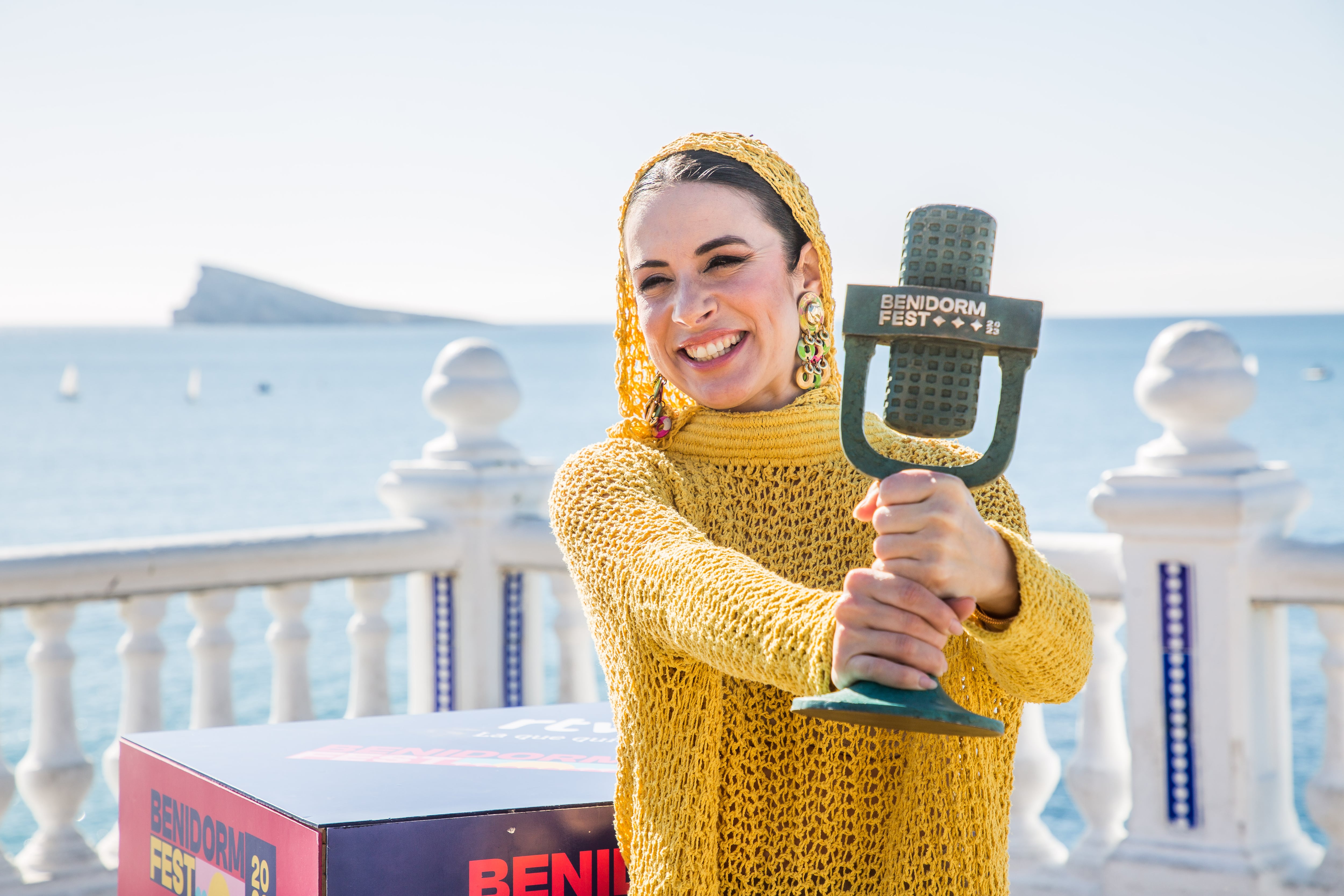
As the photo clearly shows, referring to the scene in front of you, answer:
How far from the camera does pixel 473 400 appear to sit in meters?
3.81

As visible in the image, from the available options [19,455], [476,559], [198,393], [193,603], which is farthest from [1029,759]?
[198,393]

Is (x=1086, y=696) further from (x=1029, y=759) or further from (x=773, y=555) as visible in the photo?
(x=773, y=555)

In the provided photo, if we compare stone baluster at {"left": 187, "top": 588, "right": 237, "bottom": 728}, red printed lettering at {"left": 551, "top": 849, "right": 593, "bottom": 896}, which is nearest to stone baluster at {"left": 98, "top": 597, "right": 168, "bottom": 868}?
stone baluster at {"left": 187, "top": 588, "right": 237, "bottom": 728}

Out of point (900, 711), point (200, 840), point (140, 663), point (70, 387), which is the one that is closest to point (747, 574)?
point (900, 711)

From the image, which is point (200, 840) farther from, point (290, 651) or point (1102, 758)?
point (1102, 758)

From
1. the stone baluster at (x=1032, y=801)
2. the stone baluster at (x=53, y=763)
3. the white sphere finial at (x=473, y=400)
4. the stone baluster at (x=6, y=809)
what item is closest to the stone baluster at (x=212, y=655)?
the stone baluster at (x=53, y=763)

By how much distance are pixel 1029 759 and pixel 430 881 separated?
2.01 metres

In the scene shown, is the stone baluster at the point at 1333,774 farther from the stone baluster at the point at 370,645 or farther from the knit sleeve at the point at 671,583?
the stone baluster at the point at 370,645

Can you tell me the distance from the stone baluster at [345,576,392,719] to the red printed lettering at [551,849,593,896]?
2.13 metres

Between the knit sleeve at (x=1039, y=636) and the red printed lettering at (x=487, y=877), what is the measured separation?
0.61m

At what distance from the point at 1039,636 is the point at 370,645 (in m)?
2.75

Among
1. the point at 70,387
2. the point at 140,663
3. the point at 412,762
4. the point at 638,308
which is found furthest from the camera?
the point at 70,387

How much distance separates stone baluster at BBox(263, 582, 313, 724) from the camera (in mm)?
3502

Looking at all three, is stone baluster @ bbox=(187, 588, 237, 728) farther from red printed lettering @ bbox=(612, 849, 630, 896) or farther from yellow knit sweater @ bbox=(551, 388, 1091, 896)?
yellow knit sweater @ bbox=(551, 388, 1091, 896)
